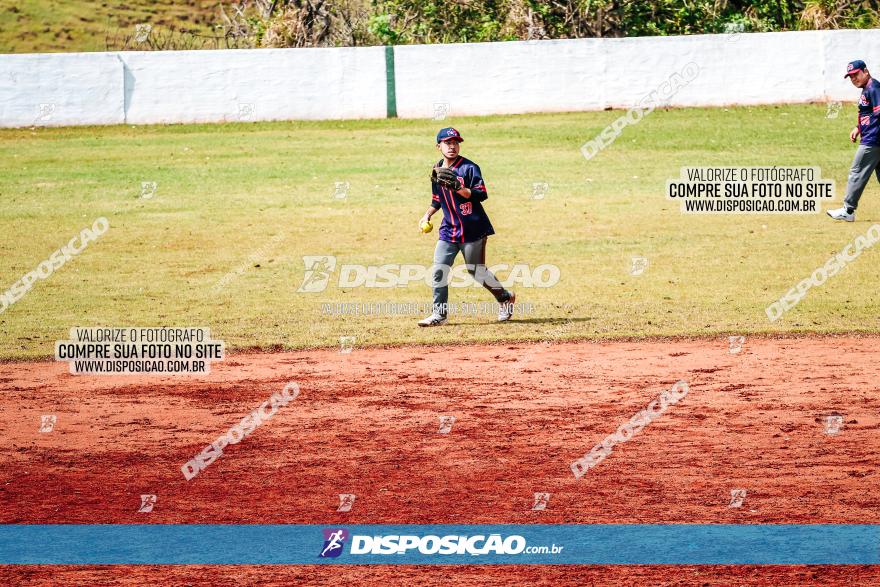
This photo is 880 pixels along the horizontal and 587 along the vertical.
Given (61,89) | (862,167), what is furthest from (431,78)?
(862,167)

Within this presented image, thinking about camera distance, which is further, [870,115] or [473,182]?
[870,115]

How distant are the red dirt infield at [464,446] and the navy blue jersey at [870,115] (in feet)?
18.0

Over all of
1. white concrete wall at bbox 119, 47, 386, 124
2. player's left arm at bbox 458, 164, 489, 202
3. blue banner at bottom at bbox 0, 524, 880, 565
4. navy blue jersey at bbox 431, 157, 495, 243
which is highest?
white concrete wall at bbox 119, 47, 386, 124

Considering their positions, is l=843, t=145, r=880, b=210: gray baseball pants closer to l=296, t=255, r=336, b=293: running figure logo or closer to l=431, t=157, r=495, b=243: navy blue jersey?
l=431, t=157, r=495, b=243: navy blue jersey

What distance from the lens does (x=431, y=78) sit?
107ft

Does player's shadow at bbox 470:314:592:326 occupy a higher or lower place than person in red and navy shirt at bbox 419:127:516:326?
lower

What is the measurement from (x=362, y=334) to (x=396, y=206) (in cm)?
880

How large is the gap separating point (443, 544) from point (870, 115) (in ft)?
41.4

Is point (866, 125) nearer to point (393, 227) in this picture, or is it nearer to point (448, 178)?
point (393, 227)

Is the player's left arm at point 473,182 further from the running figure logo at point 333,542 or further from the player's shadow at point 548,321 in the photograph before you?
the running figure logo at point 333,542

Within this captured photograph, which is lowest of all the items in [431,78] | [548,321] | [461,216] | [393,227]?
[548,321]

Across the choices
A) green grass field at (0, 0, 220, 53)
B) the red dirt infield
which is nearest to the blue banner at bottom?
the red dirt infield

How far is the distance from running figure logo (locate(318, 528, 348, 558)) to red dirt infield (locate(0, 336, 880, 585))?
0.68ft

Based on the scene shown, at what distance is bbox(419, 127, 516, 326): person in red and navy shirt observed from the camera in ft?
44.1
